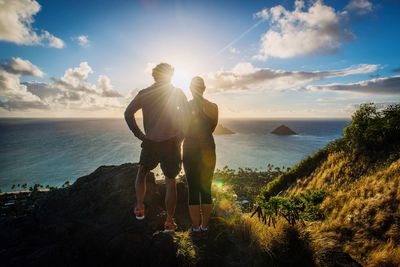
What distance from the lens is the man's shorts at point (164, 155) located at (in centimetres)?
429

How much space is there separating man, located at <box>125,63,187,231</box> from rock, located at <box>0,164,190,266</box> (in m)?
0.68

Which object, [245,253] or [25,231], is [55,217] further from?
[245,253]

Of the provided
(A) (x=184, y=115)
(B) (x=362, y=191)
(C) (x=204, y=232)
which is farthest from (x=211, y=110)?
(B) (x=362, y=191)

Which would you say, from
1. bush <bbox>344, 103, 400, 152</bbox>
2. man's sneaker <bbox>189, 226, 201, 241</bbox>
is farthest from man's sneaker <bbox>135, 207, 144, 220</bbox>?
bush <bbox>344, 103, 400, 152</bbox>

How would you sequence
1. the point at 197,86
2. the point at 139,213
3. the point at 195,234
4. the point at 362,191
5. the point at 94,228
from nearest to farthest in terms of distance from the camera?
the point at 195,234 < the point at 197,86 < the point at 94,228 < the point at 139,213 < the point at 362,191

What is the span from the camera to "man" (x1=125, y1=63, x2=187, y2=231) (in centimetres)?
429

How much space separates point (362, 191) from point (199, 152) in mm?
4522

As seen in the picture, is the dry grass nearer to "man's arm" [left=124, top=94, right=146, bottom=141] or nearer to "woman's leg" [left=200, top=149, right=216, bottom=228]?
"woman's leg" [left=200, top=149, right=216, bottom=228]

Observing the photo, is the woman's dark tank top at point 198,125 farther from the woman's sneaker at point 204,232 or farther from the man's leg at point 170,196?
the woman's sneaker at point 204,232

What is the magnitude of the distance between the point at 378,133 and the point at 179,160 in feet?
25.4

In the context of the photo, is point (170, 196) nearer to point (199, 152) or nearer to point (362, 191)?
point (199, 152)

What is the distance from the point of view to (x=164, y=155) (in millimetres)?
4312

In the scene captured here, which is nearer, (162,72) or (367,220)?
(162,72)

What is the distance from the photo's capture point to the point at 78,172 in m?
78.2
